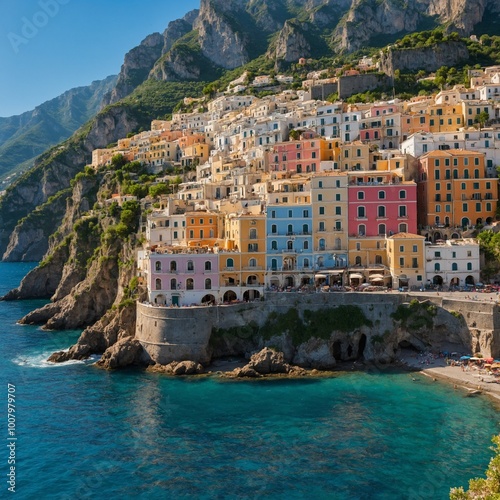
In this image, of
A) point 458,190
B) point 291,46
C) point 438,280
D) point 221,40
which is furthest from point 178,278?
point 221,40

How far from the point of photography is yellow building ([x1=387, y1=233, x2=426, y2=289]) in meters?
45.4

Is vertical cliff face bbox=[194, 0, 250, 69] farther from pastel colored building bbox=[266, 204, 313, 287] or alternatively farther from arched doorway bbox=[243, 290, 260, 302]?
arched doorway bbox=[243, 290, 260, 302]

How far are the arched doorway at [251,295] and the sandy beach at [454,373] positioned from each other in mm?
12770

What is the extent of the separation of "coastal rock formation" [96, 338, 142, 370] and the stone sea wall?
0.88 metres

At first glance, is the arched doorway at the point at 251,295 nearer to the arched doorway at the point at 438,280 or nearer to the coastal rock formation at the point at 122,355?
the coastal rock formation at the point at 122,355

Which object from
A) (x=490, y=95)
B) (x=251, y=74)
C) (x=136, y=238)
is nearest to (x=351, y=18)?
(x=251, y=74)

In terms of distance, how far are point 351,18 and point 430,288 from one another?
117404 mm

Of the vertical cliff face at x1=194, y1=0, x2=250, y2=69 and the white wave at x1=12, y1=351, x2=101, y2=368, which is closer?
the white wave at x1=12, y1=351, x2=101, y2=368

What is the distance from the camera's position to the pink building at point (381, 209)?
1909 inches

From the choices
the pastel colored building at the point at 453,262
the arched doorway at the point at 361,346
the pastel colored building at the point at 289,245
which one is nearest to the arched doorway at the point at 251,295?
the pastel colored building at the point at 289,245

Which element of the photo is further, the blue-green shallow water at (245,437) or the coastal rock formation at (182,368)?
the coastal rock formation at (182,368)

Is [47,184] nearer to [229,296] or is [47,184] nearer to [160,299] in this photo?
[160,299]

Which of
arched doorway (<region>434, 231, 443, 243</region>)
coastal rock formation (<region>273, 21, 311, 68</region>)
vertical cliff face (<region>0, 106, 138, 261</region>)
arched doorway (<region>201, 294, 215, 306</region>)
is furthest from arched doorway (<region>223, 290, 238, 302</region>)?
coastal rock formation (<region>273, 21, 311, 68</region>)

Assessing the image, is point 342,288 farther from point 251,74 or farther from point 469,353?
point 251,74
